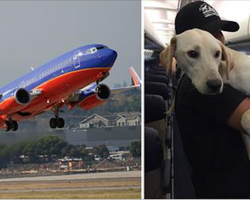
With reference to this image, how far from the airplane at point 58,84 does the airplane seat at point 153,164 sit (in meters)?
3.61

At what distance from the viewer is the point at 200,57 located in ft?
6.75

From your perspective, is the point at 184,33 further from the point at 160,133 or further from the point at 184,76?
the point at 160,133

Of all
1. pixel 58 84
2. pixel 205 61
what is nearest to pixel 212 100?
pixel 205 61

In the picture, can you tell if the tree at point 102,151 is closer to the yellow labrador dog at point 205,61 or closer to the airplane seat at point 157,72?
the airplane seat at point 157,72

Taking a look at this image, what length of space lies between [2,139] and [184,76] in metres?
2.25

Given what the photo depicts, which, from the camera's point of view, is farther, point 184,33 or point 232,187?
point 232,187

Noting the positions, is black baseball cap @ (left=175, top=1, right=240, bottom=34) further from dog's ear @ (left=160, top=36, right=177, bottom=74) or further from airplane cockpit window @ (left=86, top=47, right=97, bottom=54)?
airplane cockpit window @ (left=86, top=47, right=97, bottom=54)

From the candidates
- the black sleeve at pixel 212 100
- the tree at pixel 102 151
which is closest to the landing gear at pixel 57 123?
the tree at pixel 102 151

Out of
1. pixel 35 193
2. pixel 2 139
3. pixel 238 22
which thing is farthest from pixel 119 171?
pixel 238 22

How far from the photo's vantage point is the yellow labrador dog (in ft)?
6.67

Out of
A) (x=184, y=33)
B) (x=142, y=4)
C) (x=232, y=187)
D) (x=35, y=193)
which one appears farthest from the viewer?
(x=35, y=193)

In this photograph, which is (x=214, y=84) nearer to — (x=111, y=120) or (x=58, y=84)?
(x=111, y=120)

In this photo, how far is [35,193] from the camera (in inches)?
136

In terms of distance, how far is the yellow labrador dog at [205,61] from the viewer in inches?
80.0
